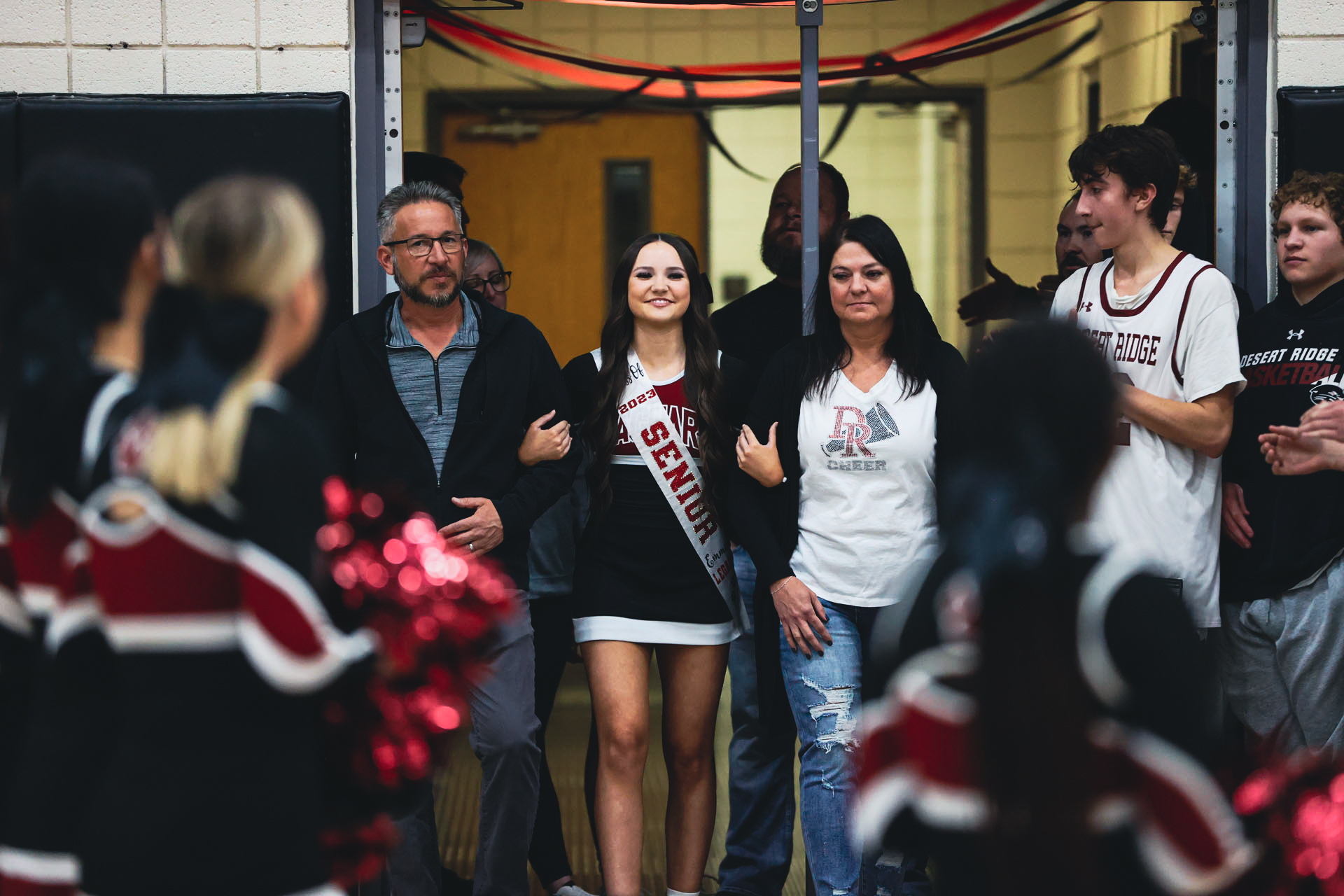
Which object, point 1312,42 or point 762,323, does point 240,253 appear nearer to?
point 762,323

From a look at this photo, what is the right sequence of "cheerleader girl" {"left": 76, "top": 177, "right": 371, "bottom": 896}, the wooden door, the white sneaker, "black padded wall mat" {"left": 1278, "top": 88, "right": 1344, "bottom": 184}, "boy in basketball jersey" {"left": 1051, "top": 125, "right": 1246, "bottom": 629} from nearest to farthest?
1. "cheerleader girl" {"left": 76, "top": 177, "right": 371, "bottom": 896}
2. "boy in basketball jersey" {"left": 1051, "top": 125, "right": 1246, "bottom": 629}
3. the white sneaker
4. "black padded wall mat" {"left": 1278, "top": 88, "right": 1344, "bottom": 184}
5. the wooden door

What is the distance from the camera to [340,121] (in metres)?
3.82

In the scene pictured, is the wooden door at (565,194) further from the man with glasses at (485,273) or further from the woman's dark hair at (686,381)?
the woman's dark hair at (686,381)

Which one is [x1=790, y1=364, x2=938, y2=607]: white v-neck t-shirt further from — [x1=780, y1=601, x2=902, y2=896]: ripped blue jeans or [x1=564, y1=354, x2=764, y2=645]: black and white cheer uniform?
[x1=564, y1=354, x2=764, y2=645]: black and white cheer uniform

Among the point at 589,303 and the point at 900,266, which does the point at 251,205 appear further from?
the point at 589,303

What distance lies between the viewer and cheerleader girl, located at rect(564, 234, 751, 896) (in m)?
3.43

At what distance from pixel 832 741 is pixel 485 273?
6.33ft

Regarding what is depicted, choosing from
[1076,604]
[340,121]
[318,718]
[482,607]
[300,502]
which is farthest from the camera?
[340,121]

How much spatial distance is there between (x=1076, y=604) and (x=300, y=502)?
3.04 feet

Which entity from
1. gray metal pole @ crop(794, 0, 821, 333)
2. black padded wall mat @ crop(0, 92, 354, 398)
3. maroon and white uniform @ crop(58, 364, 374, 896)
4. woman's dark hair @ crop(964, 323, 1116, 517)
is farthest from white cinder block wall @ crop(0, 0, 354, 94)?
woman's dark hair @ crop(964, 323, 1116, 517)

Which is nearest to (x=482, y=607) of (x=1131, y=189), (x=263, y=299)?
(x=263, y=299)

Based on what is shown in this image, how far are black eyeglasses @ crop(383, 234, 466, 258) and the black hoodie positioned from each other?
2037 mm

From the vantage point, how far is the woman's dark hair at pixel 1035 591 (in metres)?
1.46

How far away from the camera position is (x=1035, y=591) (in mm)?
1500
